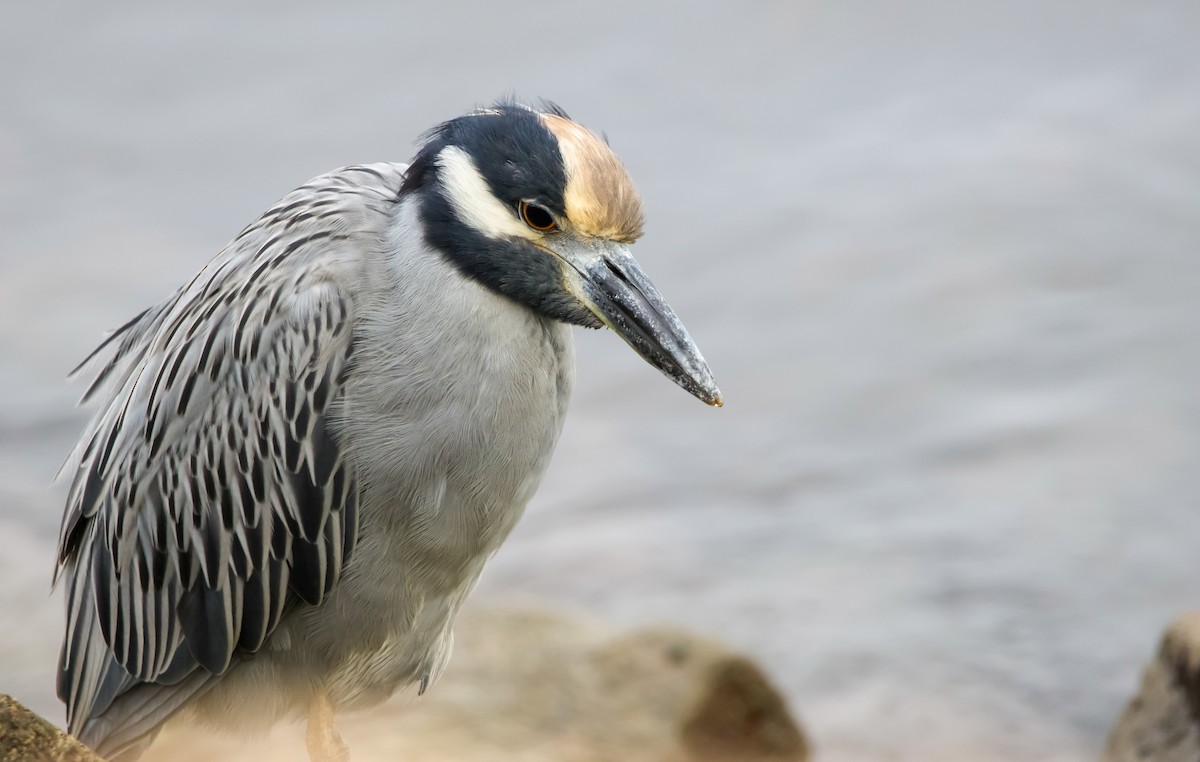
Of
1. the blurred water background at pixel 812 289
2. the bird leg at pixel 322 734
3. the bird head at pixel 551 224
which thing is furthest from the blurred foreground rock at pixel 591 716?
the bird head at pixel 551 224

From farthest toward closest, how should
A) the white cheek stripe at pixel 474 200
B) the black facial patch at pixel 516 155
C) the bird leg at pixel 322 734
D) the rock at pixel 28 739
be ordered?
the bird leg at pixel 322 734, the white cheek stripe at pixel 474 200, the black facial patch at pixel 516 155, the rock at pixel 28 739

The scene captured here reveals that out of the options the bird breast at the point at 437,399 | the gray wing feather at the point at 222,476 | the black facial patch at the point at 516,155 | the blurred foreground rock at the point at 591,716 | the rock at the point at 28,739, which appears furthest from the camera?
the blurred foreground rock at the point at 591,716

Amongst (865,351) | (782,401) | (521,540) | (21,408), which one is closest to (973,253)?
(865,351)

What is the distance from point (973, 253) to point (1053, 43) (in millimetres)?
2531

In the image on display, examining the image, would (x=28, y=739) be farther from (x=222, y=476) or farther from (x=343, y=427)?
(x=222, y=476)

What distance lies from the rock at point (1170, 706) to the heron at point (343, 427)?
278 cm

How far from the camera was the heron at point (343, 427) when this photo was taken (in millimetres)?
4816

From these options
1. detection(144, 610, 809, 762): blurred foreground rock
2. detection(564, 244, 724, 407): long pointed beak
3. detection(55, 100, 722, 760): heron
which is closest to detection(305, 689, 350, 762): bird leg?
detection(55, 100, 722, 760): heron

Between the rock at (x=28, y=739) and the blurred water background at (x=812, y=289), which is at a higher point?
the rock at (x=28, y=739)

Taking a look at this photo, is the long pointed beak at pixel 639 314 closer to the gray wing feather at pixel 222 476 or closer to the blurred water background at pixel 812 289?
the gray wing feather at pixel 222 476

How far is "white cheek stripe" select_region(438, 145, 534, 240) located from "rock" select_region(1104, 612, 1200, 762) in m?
3.47

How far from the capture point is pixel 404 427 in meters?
5.11

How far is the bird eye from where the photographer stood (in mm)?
4730

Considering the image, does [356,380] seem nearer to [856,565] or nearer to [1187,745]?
[1187,745]
